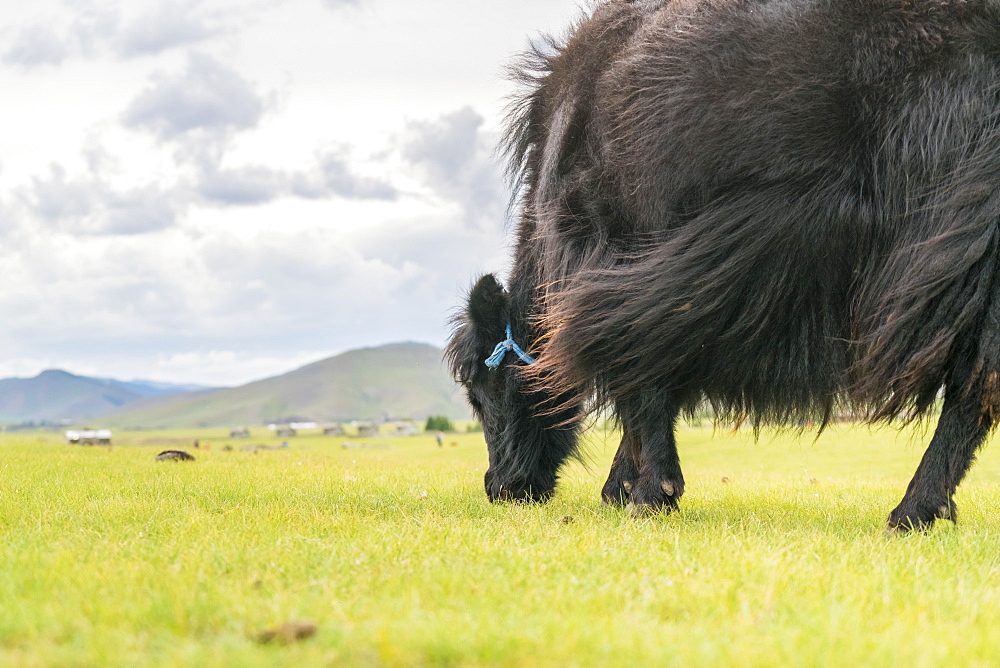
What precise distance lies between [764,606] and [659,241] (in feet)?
9.65

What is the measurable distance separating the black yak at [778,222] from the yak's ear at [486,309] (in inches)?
20.9

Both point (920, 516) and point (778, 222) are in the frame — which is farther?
point (778, 222)

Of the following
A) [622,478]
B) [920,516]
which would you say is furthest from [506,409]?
[920,516]

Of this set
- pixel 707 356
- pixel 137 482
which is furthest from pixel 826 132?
pixel 137 482

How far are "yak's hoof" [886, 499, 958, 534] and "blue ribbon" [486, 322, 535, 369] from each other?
8.84 ft

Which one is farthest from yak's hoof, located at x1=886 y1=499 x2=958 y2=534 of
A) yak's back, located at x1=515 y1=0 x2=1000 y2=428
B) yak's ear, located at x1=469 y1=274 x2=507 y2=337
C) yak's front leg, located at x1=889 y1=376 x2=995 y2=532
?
yak's ear, located at x1=469 y1=274 x2=507 y2=337

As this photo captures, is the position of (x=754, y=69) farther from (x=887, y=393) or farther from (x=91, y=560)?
(x=91, y=560)

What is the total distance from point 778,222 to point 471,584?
2997 mm

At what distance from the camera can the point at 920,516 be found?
4.81 m

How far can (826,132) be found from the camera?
16.3 ft

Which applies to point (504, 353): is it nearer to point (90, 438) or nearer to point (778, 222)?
point (778, 222)

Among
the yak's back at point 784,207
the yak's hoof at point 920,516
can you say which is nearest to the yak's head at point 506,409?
the yak's back at point 784,207

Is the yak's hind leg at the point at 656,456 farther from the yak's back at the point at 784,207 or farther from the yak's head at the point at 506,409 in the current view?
the yak's head at the point at 506,409

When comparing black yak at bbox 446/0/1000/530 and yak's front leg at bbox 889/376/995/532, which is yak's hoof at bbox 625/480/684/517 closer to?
black yak at bbox 446/0/1000/530
